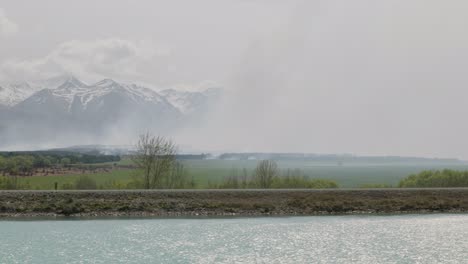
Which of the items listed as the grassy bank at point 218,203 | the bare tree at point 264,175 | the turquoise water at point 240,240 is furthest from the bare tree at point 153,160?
the turquoise water at point 240,240

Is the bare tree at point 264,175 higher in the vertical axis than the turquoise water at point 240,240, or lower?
higher

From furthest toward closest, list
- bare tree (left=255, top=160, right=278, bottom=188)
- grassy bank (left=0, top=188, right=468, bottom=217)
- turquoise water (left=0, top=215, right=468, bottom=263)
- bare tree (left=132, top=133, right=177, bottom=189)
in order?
bare tree (left=255, top=160, right=278, bottom=188)
bare tree (left=132, top=133, right=177, bottom=189)
grassy bank (left=0, top=188, right=468, bottom=217)
turquoise water (left=0, top=215, right=468, bottom=263)

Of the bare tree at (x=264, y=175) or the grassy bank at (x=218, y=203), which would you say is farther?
the bare tree at (x=264, y=175)

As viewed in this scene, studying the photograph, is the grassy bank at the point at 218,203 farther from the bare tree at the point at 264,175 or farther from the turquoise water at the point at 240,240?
the bare tree at the point at 264,175

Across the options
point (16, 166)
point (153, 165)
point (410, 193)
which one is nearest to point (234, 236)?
point (410, 193)

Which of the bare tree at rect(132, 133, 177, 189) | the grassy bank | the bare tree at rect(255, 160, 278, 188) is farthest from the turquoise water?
the bare tree at rect(255, 160, 278, 188)

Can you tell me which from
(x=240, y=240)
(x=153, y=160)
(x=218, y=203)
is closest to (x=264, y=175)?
(x=153, y=160)

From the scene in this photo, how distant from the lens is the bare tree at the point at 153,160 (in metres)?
79.9

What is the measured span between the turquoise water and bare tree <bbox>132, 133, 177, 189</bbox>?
78.9 feet

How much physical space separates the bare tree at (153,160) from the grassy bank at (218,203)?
16.8 metres

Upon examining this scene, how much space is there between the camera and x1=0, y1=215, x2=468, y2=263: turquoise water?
36.1 m

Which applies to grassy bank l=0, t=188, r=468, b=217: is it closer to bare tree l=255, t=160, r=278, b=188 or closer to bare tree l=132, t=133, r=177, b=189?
bare tree l=132, t=133, r=177, b=189

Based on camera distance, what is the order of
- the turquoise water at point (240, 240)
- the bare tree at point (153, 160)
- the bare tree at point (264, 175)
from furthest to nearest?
the bare tree at point (264, 175) < the bare tree at point (153, 160) < the turquoise water at point (240, 240)

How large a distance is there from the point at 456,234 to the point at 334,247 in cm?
1142
